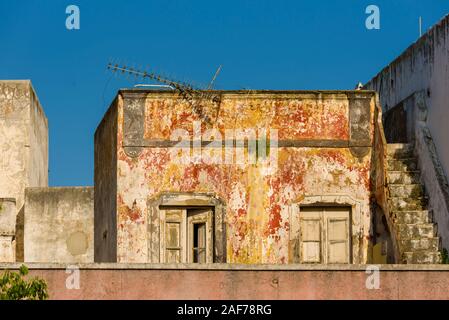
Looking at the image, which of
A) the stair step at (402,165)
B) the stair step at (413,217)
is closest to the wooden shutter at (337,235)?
the stair step at (413,217)

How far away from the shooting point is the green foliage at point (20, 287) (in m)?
20.3

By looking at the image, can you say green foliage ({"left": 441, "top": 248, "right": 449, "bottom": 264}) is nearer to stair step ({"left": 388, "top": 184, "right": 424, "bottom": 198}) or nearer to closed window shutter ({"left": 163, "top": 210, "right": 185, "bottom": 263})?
stair step ({"left": 388, "top": 184, "right": 424, "bottom": 198})

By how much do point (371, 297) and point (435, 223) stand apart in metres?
3.06

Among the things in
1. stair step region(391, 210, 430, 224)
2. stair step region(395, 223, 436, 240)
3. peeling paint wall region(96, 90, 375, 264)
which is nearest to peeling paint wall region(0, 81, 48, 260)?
peeling paint wall region(96, 90, 375, 264)

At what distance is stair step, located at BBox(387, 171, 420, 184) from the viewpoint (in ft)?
82.5

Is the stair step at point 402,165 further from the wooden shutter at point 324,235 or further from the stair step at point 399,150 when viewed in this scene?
the wooden shutter at point 324,235

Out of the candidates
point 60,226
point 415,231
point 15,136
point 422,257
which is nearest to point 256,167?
point 415,231

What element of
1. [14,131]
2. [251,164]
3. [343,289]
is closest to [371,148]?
[251,164]

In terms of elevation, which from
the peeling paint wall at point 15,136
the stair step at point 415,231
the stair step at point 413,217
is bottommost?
the stair step at point 415,231

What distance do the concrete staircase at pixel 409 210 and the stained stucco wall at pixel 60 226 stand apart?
13.6 meters

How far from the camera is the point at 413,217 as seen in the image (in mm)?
24562

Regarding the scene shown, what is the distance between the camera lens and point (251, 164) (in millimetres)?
25031
